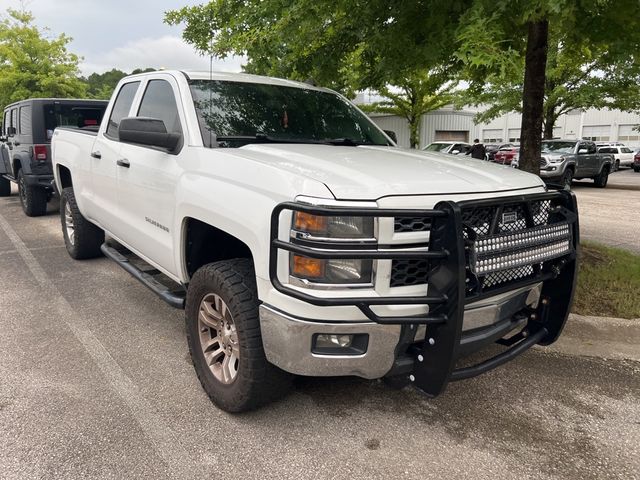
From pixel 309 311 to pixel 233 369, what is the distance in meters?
0.84

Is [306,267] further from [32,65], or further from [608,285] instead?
[32,65]

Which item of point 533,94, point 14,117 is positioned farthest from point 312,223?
point 14,117

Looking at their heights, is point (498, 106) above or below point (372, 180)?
above

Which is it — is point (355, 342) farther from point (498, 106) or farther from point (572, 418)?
point (498, 106)

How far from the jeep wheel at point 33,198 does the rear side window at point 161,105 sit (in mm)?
6025

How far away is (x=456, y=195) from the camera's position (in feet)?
8.29

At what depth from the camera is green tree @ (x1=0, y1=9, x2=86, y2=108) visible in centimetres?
2391

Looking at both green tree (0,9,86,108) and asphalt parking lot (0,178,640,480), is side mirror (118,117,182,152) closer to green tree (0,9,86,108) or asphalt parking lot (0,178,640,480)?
asphalt parking lot (0,178,640,480)

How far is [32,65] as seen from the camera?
2464 cm

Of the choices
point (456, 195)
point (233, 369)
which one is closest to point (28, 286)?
point (233, 369)

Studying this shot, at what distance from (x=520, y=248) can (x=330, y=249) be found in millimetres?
984

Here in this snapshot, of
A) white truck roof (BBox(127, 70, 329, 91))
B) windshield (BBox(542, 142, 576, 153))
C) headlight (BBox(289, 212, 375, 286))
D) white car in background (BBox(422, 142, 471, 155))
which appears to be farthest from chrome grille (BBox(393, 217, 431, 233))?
white car in background (BBox(422, 142, 471, 155))

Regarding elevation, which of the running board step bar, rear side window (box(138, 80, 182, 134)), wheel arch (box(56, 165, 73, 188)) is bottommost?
the running board step bar

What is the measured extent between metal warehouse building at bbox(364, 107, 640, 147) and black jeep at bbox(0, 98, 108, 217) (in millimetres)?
32756
